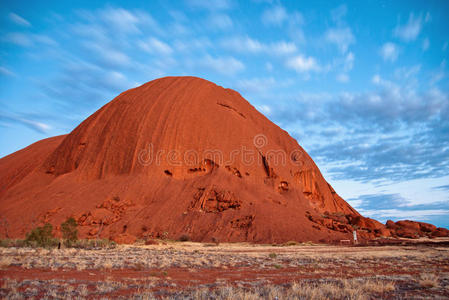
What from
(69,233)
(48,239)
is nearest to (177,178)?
(69,233)

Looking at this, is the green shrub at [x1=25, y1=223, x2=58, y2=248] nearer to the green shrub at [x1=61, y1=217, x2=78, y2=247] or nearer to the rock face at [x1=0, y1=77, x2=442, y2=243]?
the green shrub at [x1=61, y1=217, x2=78, y2=247]

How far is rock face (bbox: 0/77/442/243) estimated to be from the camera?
1533 inches

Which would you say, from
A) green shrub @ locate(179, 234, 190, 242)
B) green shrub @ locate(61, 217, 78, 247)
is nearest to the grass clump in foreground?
green shrub @ locate(61, 217, 78, 247)

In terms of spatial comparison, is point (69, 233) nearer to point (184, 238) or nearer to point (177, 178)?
point (184, 238)

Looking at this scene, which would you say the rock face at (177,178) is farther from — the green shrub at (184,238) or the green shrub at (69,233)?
the green shrub at (69,233)

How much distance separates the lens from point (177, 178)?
4806 cm

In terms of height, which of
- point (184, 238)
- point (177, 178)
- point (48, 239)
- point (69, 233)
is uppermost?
point (177, 178)

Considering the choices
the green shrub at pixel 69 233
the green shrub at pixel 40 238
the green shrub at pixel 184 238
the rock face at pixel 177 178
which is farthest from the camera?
the rock face at pixel 177 178

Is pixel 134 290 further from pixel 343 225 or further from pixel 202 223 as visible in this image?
pixel 343 225

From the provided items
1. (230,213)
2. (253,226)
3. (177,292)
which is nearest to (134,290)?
(177,292)

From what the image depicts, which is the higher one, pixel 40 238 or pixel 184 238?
pixel 184 238

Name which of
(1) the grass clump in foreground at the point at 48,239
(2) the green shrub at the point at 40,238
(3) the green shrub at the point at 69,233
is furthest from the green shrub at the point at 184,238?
(2) the green shrub at the point at 40,238

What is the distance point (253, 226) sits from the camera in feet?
121

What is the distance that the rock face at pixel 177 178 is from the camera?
38938mm
